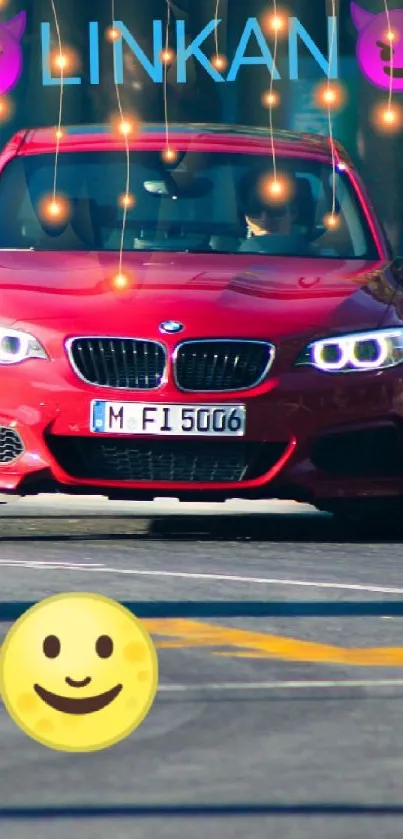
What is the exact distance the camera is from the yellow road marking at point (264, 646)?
271 inches

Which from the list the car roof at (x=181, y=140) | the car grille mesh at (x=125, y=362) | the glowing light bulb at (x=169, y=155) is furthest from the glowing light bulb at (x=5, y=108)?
the car grille mesh at (x=125, y=362)

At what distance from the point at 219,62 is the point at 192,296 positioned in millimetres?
5509

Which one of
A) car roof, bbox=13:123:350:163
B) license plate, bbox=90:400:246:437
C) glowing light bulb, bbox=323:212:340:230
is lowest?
license plate, bbox=90:400:246:437

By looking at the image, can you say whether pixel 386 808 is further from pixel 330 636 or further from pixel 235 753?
pixel 330 636

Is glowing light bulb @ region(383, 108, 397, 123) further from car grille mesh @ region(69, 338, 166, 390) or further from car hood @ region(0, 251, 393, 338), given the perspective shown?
car grille mesh @ region(69, 338, 166, 390)

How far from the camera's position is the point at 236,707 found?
242 inches

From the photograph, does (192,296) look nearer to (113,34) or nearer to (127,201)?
(127,201)

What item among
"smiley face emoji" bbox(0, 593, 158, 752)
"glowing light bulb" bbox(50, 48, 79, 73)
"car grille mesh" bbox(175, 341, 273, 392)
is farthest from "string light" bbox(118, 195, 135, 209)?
"smiley face emoji" bbox(0, 593, 158, 752)

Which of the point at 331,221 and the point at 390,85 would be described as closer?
the point at 331,221

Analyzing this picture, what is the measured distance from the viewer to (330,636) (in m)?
7.32

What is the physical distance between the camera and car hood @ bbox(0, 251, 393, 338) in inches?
372

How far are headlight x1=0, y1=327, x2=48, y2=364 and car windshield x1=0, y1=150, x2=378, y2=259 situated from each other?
2.96 feet

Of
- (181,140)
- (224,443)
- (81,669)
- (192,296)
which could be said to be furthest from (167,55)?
(81,669)

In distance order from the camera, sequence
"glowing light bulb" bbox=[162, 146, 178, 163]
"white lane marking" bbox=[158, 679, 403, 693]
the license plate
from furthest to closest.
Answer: "glowing light bulb" bbox=[162, 146, 178, 163] → the license plate → "white lane marking" bbox=[158, 679, 403, 693]
